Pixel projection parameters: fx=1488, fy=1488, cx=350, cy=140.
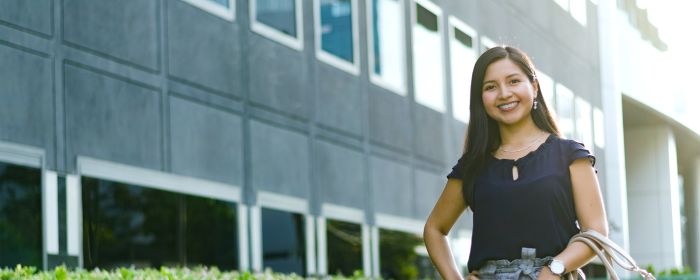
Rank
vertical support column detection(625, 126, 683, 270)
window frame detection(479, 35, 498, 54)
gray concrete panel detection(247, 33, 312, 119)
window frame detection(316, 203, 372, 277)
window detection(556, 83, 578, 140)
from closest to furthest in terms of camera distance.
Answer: gray concrete panel detection(247, 33, 312, 119), window frame detection(316, 203, 372, 277), window frame detection(479, 35, 498, 54), window detection(556, 83, 578, 140), vertical support column detection(625, 126, 683, 270)

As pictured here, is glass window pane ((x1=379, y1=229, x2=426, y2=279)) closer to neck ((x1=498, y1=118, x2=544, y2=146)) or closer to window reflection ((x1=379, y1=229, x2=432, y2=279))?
window reflection ((x1=379, y1=229, x2=432, y2=279))

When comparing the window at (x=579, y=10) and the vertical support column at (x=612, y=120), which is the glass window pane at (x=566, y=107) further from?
the vertical support column at (x=612, y=120)

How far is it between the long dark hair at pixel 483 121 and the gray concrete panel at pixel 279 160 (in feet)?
39.3

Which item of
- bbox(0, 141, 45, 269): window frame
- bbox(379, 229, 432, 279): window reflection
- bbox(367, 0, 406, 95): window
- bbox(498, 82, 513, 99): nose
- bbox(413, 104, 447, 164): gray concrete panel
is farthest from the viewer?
bbox(413, 104, 447, 164): gray concrete panel

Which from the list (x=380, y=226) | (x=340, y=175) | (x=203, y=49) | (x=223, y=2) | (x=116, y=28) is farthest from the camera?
(x=380, y=226)

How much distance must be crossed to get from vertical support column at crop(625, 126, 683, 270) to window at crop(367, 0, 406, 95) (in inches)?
886

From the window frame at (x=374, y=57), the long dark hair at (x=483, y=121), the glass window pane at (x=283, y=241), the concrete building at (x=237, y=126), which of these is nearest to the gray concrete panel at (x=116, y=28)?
the concrete building at (x=237, y=126)

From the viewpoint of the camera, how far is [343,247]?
20.1 m

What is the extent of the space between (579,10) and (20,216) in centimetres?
2196

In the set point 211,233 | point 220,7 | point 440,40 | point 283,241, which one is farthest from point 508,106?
point 440,40

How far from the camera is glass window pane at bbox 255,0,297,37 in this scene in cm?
1736

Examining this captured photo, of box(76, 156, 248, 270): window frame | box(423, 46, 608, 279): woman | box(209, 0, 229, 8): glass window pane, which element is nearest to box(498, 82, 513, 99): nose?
box(423, 46, 608, 279): woman

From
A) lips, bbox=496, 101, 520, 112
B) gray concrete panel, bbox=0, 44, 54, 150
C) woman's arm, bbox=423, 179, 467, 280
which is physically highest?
gray concrete panel, bbox=0, 44, 54, 150

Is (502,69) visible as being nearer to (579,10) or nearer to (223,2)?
(223,2)
